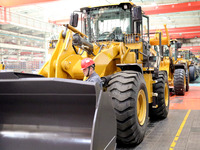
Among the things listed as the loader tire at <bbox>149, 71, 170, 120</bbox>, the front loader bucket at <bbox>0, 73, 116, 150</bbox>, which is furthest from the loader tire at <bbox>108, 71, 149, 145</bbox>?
the loader tire at <bbox>149, 71, 170, 120</bbox>

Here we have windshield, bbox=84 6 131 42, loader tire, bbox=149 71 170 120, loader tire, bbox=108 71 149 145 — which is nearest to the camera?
loader tire, bbox=108 71 149 145

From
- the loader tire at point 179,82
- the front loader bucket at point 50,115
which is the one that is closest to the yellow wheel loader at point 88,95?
the front loader bucket at point 50,115

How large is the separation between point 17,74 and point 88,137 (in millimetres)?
1203

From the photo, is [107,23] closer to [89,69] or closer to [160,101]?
[160,101]

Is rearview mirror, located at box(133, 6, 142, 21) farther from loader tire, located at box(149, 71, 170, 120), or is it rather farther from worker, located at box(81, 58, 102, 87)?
loader tire, located at box(149, 71, 170, 120)

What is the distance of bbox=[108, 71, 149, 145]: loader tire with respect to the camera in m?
4.40

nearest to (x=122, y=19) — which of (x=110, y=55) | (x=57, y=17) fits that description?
(x=110, y=55)

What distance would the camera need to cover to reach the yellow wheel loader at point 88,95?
318cm

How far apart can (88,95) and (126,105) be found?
4.58 ft

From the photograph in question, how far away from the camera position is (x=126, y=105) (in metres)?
4.41

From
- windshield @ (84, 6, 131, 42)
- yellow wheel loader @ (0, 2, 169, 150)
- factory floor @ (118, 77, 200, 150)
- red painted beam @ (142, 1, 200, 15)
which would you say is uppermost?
red painted beam @ (142, 1, 200, 15)

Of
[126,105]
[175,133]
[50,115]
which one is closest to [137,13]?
[126,105]

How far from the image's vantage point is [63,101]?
11.1 feet

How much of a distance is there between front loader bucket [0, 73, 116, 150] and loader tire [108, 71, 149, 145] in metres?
0.95
